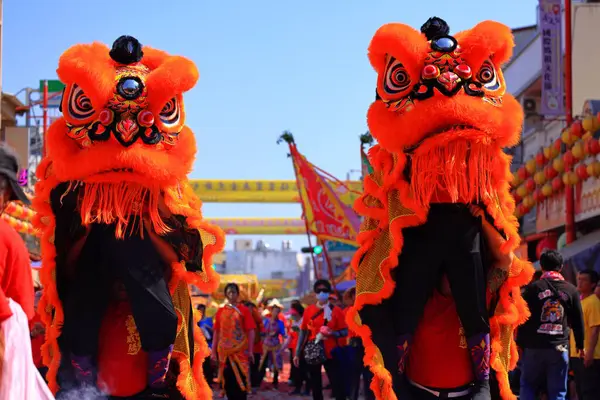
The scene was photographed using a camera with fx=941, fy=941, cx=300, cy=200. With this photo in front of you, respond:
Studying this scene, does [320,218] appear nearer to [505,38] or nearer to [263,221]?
[505,38]

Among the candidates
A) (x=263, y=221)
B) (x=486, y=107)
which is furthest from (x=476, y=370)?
(x=263, y=221)

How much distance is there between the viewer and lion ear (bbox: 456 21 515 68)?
189 inches

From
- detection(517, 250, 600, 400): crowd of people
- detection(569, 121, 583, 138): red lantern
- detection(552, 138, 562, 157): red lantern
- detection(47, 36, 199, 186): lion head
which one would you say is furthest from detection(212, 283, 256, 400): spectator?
detection(47, 36, 199, 186): lion head

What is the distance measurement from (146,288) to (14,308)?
3.80ft

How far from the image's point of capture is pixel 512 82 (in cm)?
2491

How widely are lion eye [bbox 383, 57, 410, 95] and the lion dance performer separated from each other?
1.07m

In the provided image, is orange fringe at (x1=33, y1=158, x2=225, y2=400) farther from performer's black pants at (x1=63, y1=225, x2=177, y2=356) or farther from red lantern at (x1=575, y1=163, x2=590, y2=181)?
red lantern at (x1=575, y1=163, x2=590, y2=181)

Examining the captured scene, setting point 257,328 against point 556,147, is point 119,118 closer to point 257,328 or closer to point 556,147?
point 556,147

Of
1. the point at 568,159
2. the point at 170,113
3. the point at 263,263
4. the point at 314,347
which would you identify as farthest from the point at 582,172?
the point at 263,263

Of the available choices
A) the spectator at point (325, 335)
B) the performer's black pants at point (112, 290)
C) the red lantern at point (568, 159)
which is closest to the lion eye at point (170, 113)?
the performer's black pants at point (112, 290)

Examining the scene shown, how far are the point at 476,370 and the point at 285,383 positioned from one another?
15.8 metres

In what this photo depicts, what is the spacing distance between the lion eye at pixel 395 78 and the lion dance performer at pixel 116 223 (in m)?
1.07

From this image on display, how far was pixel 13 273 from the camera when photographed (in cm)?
376

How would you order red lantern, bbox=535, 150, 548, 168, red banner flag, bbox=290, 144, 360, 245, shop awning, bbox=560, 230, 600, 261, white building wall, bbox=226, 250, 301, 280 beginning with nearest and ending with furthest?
shop awning, bbox=560, 230, 600, 261 → red lantern, bbox=535, 150, 548, 168 → red banner flag, bbox=290, 144, 360, 245 → white building wall, bbox=226, 250, 301, 280
